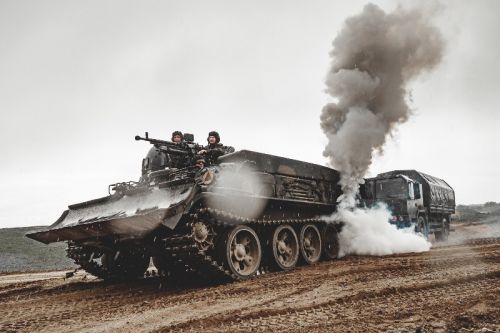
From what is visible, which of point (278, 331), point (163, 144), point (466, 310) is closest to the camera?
point (278, 331)

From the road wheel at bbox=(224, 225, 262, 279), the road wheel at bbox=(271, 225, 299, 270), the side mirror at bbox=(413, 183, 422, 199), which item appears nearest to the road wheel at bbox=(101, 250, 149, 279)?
the road wheel at bbox=(224, 225, 262, 279)

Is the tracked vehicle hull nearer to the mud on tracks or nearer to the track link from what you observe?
the track link

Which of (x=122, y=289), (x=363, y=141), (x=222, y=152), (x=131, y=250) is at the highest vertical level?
(x=363, y=141)

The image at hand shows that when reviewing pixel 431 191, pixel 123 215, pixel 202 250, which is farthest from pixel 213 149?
pixel 431 191

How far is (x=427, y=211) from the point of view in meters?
19.1

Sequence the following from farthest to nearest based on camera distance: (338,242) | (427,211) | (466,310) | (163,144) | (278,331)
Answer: (427,211) → (338,242) → (163,144) → (466,310) → (278,331)

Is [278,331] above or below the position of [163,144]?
below

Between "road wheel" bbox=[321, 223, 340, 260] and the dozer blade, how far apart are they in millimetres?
5604

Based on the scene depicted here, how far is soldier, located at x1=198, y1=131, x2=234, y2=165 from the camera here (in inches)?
384

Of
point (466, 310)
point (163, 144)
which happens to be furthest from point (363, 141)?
point (466, 310)

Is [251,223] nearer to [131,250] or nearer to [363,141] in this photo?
[131,250]

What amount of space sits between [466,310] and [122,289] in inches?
251

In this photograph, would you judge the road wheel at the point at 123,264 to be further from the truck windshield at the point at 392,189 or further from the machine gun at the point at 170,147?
the truck windshield at the point at 392,189

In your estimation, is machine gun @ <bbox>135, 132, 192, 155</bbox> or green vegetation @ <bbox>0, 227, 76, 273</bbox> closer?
machine gun @ <bbox>135, 132, 192, 155</bbox>
